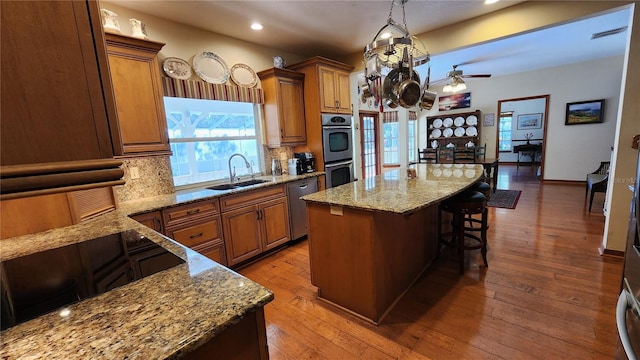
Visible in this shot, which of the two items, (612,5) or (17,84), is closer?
(17,84)

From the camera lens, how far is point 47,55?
44 centimetres

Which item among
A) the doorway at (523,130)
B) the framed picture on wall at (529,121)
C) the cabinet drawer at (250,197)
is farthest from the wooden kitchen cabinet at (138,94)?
the framed picture on wall at (529,121)

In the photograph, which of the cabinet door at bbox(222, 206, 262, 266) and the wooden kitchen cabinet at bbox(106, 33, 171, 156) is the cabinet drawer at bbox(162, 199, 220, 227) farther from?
the wooden kitchen cabinet at bbox(106, 33, 171, 156)

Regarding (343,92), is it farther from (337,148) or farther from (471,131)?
(471,131)

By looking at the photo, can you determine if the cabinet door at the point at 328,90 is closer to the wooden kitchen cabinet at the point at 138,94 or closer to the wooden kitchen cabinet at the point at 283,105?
the wooden kitchen cabinet at the point at 283,105

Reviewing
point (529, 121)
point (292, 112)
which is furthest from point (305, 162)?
point (529, 121)

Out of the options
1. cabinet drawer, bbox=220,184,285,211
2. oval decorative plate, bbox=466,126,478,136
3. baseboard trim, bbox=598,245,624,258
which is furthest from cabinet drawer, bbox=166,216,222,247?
oval decorative plate, bbox=466,126,478,136

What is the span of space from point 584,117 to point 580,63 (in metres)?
1.19

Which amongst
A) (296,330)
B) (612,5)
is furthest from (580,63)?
(296,330)

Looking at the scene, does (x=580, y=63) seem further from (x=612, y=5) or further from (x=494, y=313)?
(x=494, y=313)

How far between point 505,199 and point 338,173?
323 cm

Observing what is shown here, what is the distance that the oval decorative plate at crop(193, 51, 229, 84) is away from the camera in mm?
2943

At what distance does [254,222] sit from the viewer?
287 cm

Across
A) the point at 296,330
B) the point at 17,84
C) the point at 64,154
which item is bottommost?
the point at 296,330
